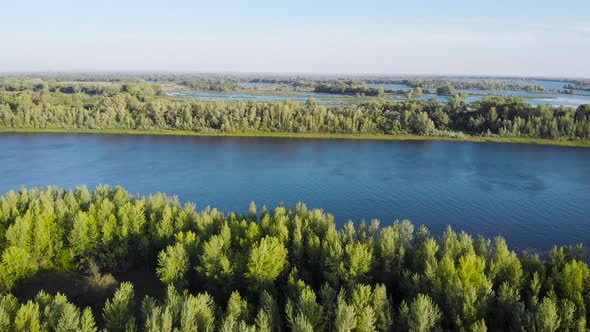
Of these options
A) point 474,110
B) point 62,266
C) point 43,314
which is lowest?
point 62,266

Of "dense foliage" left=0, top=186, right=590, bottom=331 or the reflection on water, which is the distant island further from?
"dense foliage" left=0, top=186, right=590, bottom=331

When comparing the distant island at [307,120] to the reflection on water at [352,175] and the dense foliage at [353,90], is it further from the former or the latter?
the dense foliage at [353,90]

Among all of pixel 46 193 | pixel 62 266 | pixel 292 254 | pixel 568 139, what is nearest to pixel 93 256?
pixel 62 266

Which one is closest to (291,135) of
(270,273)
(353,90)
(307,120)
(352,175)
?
(307,120)

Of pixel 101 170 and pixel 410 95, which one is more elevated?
pixel 410 95

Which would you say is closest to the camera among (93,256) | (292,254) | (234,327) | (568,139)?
(234,327)

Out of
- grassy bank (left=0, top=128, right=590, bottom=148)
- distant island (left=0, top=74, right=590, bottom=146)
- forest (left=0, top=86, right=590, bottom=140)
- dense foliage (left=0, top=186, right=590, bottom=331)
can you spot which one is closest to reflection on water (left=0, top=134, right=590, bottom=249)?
grassy bank (left=0, top=128, right=590, bottom=148)

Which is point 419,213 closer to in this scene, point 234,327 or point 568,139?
point 234,327
